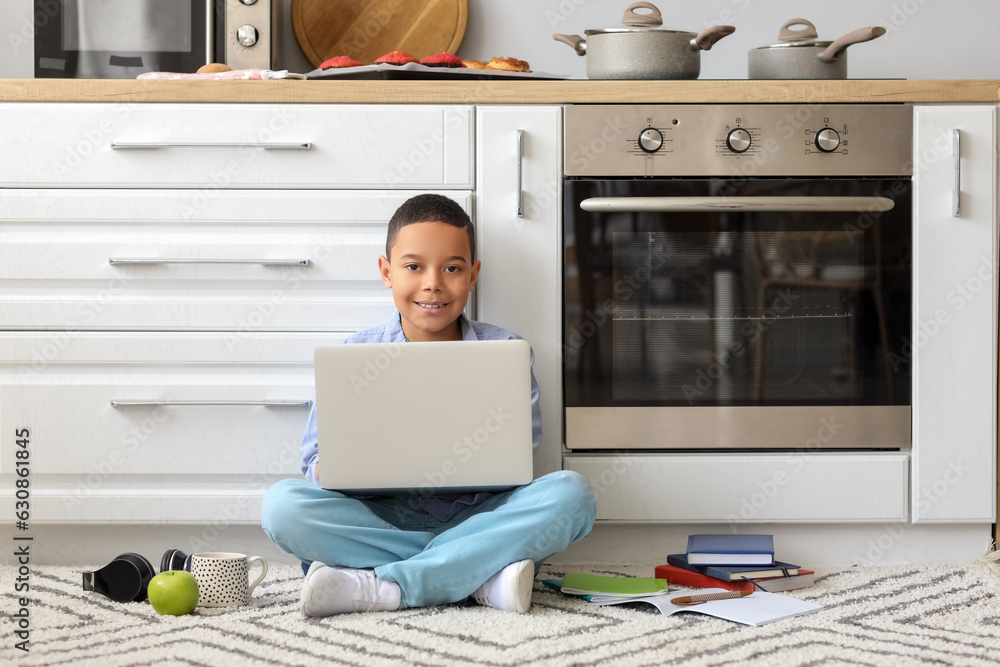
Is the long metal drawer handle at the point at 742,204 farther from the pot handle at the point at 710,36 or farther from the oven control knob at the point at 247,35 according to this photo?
the oven control knob at the point at 247,35

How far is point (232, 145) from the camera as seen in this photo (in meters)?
1.66

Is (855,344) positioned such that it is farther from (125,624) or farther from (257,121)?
(125,624)

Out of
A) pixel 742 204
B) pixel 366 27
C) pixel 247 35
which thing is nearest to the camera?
pixel 742 204

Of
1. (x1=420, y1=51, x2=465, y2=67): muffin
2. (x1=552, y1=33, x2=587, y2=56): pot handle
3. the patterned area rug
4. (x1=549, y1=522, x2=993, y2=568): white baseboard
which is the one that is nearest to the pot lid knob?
(x1=552, y1=33, x2=587, y2=56): pot handle

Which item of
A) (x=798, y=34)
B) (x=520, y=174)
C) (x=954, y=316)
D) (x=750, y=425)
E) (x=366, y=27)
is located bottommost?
Answer: (x=750, y=425)

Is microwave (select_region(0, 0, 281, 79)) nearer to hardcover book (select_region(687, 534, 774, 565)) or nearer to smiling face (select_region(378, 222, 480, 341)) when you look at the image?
smiling face (select_region(378, 222, 480, 341))

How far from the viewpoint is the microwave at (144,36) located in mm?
2012

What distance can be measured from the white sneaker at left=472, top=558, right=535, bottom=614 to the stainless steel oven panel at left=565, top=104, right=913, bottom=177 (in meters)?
0.72

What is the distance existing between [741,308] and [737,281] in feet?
0.16

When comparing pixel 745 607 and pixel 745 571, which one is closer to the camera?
pixel 745 607

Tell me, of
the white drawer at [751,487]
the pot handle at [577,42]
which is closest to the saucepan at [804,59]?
the pot handle at [577,42]

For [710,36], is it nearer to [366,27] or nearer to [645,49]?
[645,49]

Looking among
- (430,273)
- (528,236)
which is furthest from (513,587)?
(528,236)

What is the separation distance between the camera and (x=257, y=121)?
5.47 ft
